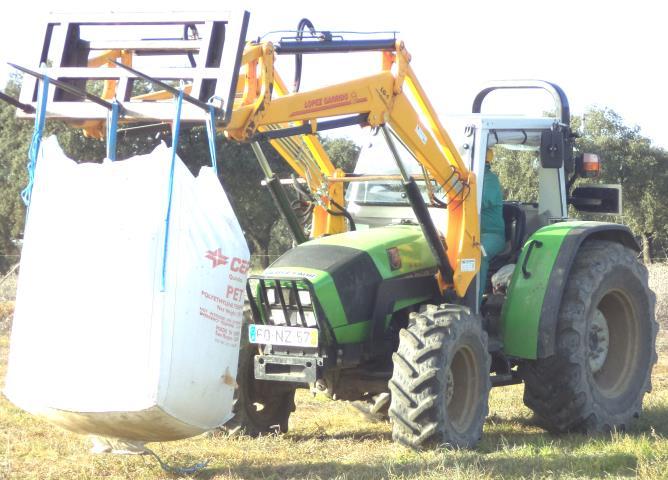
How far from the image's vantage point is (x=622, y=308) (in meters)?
8.77

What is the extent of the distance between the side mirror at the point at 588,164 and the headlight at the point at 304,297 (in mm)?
3037

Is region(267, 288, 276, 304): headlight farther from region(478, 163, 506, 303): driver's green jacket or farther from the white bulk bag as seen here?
the white bulk bag

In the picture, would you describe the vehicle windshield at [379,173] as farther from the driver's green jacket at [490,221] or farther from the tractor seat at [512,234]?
the tractor seat at [512,234]

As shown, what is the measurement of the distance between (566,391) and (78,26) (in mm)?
4276

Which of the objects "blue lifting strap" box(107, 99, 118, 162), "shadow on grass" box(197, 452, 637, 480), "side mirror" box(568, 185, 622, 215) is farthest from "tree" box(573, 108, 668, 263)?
"blue lifting strap" box(107, 99, 118, 162)

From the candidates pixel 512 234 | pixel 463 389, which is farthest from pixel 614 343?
pixel 463 389

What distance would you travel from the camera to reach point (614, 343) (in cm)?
880

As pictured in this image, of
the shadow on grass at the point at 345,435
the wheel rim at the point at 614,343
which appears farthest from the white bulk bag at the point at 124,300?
the wheel rim at the point at 614,343

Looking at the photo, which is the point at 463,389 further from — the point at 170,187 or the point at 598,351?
the point at 170,187

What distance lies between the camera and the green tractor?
7168 mm

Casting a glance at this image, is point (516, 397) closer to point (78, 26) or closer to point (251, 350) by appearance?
point (251, 350)

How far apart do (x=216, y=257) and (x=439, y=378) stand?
196 centimetres

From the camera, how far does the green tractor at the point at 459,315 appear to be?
717 centimetres

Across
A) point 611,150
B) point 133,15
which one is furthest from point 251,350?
point 611,150
